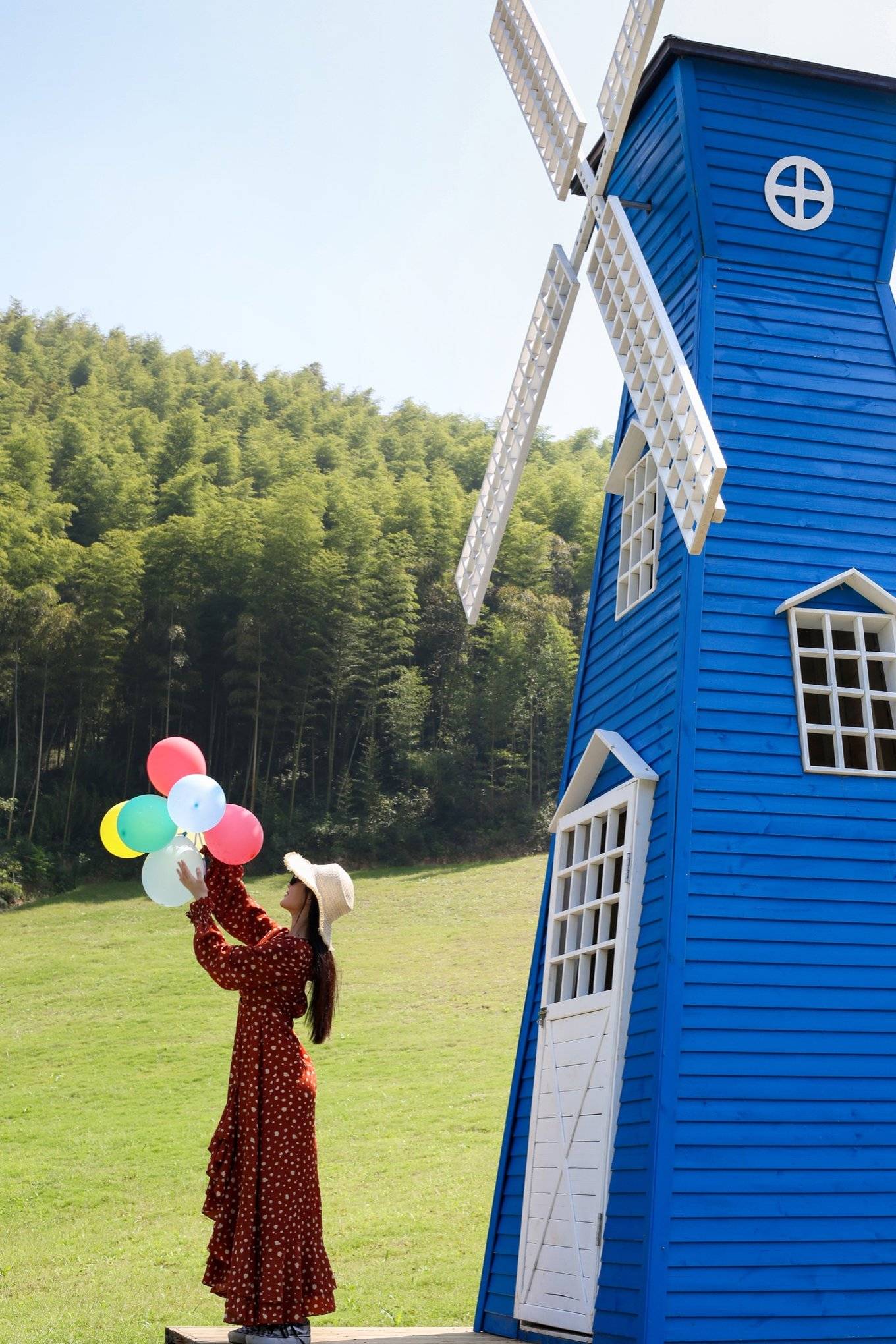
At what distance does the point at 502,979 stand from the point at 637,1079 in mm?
19263

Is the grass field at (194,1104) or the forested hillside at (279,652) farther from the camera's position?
the forested hillside at (279,652)

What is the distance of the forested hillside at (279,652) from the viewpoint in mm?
40812

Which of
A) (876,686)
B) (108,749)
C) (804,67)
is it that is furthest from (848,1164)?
(108,749)

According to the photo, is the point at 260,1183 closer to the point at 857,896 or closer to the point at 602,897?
the point at 602,897

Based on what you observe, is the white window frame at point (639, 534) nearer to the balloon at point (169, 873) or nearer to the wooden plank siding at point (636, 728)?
the wooden plank siding at point (636, 728)

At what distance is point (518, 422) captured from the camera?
8.76m

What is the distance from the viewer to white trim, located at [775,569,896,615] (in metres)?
6.64

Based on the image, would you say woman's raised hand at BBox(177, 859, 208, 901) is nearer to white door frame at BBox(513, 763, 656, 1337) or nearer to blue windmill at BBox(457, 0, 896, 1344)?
blue windmill at BBox(457, 0, 896, 1344)

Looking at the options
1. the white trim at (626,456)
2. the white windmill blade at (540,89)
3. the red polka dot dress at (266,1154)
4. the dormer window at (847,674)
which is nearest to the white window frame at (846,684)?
the dormer window at (847,674)

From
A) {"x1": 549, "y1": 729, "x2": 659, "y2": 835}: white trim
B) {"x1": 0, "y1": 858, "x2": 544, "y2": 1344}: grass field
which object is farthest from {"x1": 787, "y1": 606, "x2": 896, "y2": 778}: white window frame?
{"x1": 0, "y1": 858, "x2": 544, "y2": 1344}: grass field

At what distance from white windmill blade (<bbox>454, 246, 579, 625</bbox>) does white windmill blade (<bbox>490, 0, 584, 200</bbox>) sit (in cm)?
71

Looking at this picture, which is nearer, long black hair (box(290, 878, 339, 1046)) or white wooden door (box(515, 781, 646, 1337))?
long black hair (box(290, 878, 339, 1046))

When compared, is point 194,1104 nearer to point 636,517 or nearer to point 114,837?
point 636,517

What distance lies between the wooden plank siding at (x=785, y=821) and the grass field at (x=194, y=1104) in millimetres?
4021
